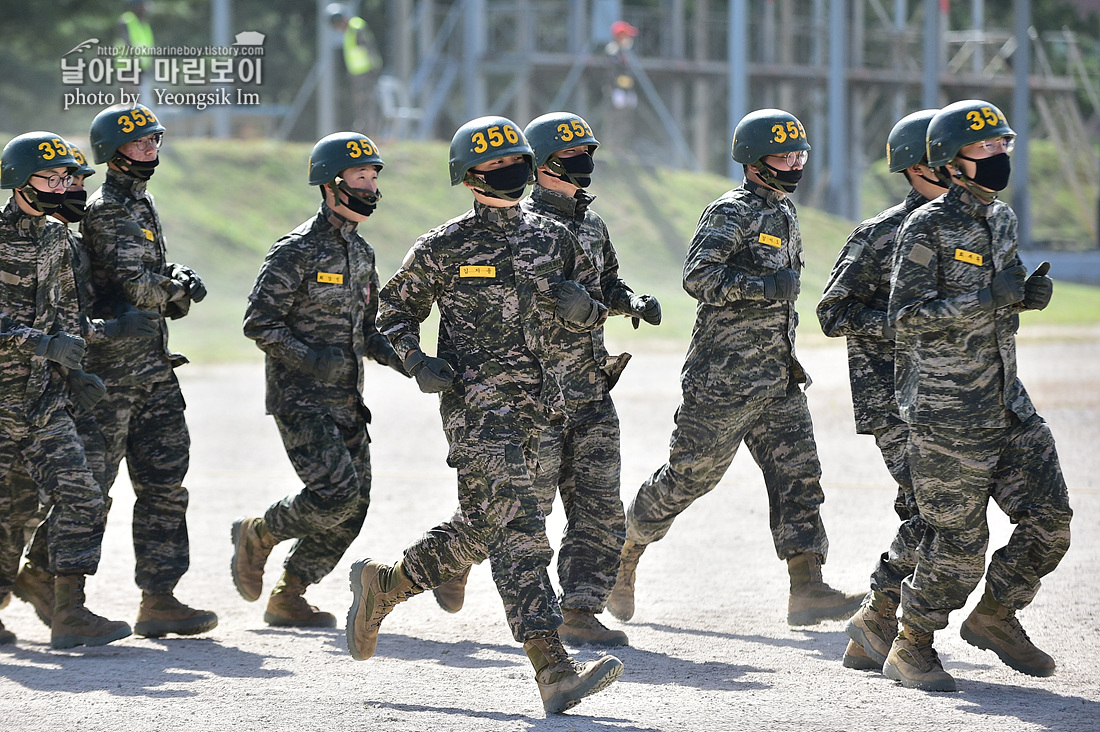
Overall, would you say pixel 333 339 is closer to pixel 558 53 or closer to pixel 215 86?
pixel 215 86

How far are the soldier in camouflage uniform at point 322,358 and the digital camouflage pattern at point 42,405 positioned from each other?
900 mm

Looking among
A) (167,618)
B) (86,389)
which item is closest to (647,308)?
(86,389)

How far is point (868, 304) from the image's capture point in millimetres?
6645

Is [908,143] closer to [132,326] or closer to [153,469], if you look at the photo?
[132,326]

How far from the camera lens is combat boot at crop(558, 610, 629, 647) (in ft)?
21.7

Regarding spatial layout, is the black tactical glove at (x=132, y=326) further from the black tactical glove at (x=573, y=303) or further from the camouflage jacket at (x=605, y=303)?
the black tactical glove at (x=573, y=303)

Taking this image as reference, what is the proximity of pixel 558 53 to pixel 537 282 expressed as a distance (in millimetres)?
27586

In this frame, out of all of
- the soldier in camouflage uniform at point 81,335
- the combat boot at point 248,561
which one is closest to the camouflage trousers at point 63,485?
the soldier in camouflage uniform at point 81,335

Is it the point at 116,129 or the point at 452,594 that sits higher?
the point at 116,129

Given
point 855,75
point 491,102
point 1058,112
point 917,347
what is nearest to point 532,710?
point 917,347

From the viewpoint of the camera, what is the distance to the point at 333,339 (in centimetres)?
722

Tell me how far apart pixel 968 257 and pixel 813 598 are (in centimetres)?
207

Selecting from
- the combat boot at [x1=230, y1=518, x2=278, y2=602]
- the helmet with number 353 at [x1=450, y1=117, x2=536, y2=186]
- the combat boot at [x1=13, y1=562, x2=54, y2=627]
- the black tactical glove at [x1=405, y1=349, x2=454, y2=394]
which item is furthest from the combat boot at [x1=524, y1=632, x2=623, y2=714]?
the combat boot at [x1=13, y1=562, x2=54, y2=627]

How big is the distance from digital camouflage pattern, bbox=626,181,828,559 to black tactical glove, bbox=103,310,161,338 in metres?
2.55
